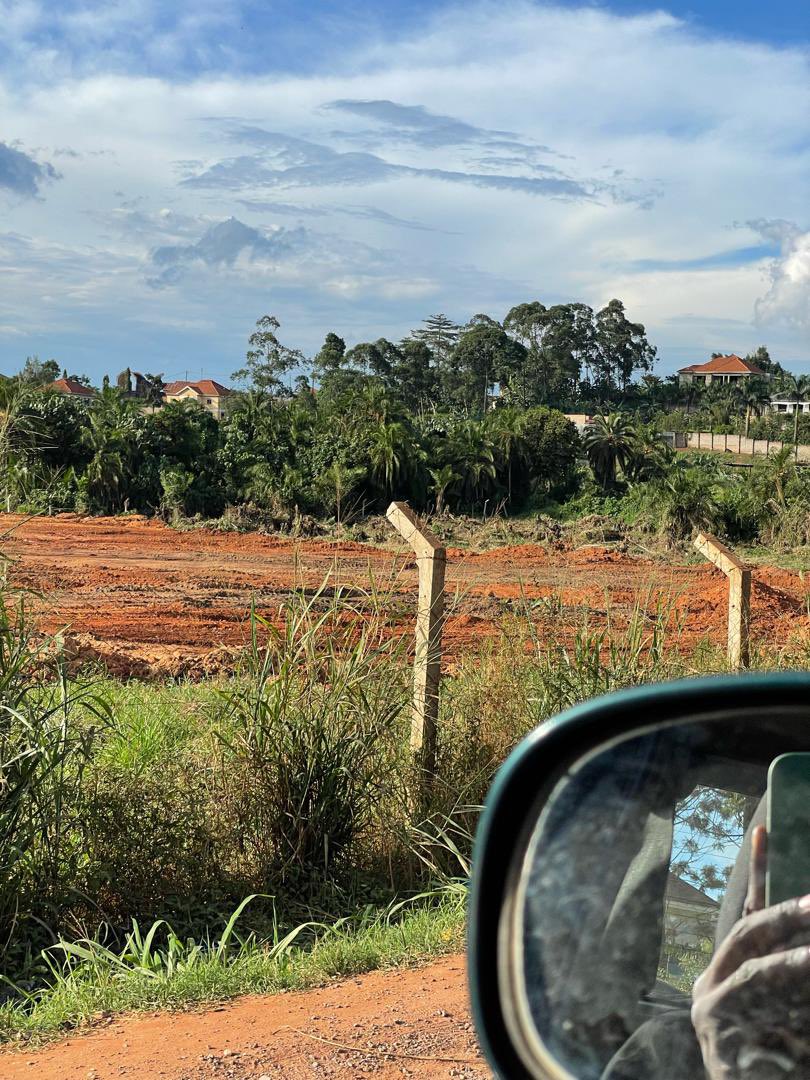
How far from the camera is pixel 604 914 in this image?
1.36 m

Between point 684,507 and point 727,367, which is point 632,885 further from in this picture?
point 727,367

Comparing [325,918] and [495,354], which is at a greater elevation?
[495,354]

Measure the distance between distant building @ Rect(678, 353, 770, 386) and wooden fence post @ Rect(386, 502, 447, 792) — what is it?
10049 centimetres

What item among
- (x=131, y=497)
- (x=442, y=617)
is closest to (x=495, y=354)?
(x=131, y=497)

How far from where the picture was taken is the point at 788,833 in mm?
1220

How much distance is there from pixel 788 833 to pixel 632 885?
8.9 inches

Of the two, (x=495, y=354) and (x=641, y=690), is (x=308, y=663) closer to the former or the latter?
(x=641, y=690)

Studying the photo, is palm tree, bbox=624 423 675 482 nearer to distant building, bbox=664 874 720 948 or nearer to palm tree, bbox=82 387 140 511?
palm tree, bbox=82 387 140 511

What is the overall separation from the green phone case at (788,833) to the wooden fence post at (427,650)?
3764 millimetres

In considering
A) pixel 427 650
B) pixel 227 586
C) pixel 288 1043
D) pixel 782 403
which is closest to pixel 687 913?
pixel 288 1043

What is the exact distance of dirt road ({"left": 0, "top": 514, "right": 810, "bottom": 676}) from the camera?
10938 millimetres

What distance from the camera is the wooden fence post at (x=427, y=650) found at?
503 cm

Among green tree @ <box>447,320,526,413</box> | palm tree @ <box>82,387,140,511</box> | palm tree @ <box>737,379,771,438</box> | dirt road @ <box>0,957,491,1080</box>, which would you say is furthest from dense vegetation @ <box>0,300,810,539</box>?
palm tree @ <box>737,379,771,438</box>

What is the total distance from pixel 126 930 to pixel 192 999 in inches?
44.0
